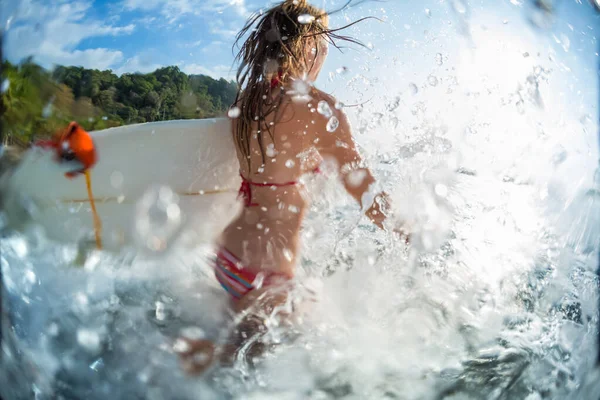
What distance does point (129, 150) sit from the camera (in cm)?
122

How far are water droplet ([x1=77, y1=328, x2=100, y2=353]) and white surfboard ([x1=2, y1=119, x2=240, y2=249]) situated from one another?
22 cm

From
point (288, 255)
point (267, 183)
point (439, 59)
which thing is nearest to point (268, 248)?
point (288, 255)

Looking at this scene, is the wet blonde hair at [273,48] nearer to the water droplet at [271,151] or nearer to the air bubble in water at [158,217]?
the water droplet at [271,151]

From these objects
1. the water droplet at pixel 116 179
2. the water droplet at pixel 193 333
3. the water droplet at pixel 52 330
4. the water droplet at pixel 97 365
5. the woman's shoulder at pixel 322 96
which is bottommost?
the water droplet at pixel 97 365

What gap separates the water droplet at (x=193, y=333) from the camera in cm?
122

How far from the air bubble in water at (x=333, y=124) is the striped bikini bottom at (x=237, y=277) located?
0.39 m

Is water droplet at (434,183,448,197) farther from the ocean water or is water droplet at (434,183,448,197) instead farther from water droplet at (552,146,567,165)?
water droplet at (552,146,567,165)

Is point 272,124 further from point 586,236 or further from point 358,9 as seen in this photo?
point 586,236

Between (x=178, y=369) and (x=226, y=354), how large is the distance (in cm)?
12

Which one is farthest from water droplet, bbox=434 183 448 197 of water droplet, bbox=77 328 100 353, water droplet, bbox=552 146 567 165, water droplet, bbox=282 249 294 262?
water droplet, bbox=77 328 100 353

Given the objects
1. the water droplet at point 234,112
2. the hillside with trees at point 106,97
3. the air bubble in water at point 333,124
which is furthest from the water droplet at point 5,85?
the air bubble in water at point 333,124

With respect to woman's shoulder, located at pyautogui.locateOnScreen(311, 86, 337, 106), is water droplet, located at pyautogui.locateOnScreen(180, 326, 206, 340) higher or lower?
lower

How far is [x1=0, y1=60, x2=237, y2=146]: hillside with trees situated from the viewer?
1166mm

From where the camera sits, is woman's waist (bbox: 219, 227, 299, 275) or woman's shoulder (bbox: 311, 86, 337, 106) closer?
woman's shoulder (bbox: 311, 86, 337, 106)
